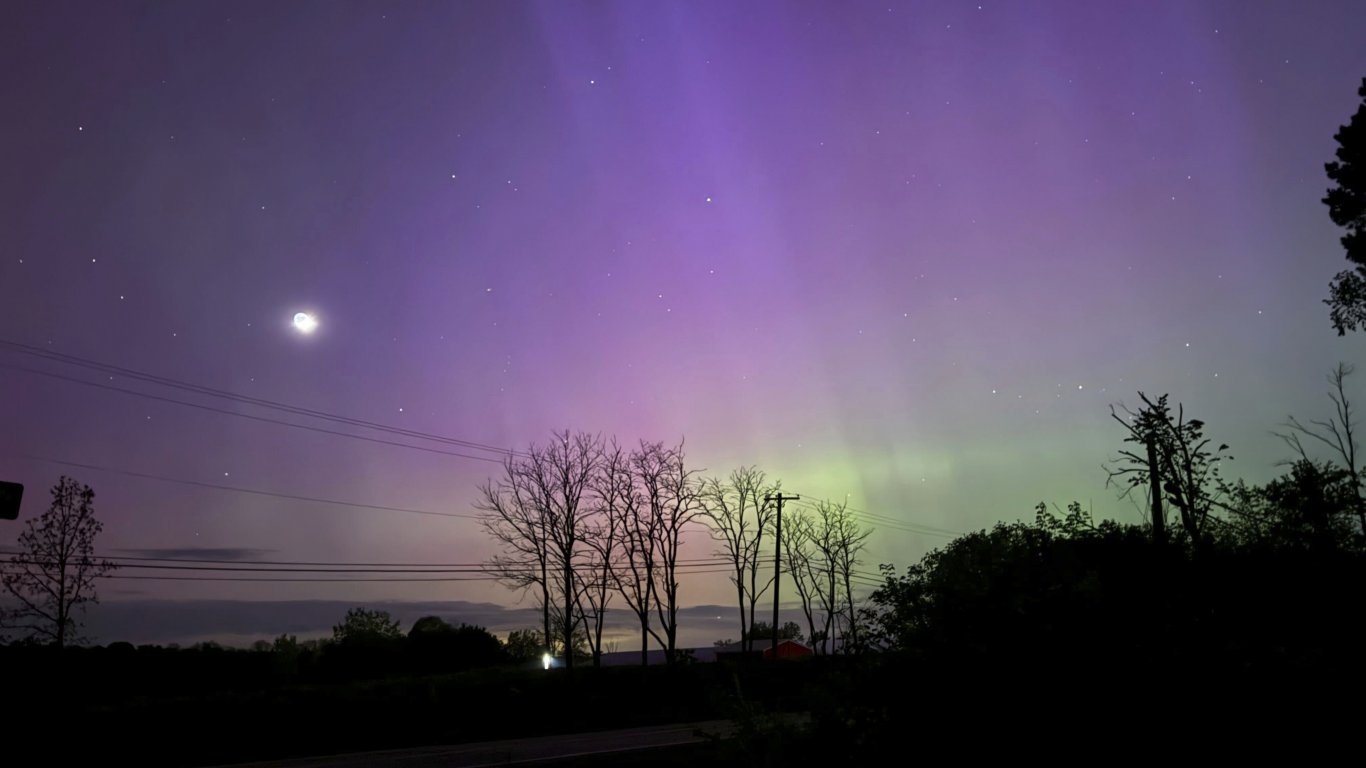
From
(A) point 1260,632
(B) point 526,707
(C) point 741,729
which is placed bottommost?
(B) point 526,707

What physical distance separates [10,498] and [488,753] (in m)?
16.2

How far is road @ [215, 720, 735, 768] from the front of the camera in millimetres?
22531

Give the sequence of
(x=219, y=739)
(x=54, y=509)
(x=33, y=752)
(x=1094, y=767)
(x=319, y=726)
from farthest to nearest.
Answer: (x=54, y=509)
(x=319, y=726)
(x=219, y=739)
(x=33, y=752)
(x=1094, y=767)

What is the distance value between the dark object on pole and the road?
12848 mm

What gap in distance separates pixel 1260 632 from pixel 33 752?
3182 cm

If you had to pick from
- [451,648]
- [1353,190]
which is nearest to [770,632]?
[451,648]

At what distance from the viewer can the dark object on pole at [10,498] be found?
11.6 m

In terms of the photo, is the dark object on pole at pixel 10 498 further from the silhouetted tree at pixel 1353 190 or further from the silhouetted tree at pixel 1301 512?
the silhouetted tree at pixel 1353 190

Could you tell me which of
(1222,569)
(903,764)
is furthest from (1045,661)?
(1222,569)

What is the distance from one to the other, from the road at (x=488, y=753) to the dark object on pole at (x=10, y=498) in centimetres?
1285

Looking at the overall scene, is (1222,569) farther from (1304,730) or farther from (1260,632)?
(1304,730)

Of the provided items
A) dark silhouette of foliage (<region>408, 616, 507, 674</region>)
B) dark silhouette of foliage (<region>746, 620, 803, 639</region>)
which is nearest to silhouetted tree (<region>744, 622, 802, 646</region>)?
dark silhouette of foliage (<region>746, 620, 803, 639</region>)

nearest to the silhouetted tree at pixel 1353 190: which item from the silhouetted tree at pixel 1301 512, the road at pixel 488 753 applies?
the silhouetted tree at pixel 1301 512

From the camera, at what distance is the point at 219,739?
29406 millimetres
